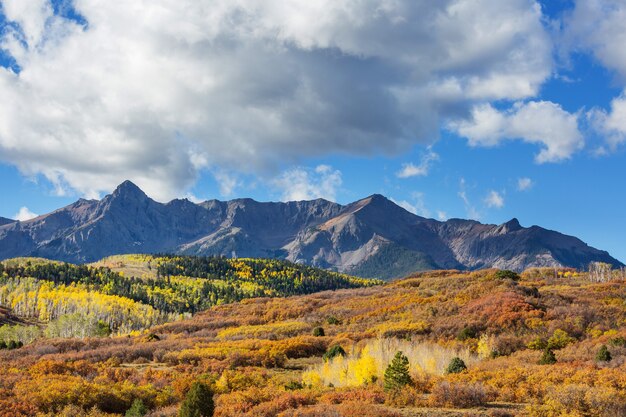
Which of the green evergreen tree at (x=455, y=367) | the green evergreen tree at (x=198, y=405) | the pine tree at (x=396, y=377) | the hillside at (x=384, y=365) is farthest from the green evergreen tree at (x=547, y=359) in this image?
the green evergreen tree at (x=198, y=405)

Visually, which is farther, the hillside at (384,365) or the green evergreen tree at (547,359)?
the green evergreen tree at (547,359)

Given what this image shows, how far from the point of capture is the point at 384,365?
2898 centimetres

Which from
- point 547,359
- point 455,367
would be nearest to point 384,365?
point 455,367

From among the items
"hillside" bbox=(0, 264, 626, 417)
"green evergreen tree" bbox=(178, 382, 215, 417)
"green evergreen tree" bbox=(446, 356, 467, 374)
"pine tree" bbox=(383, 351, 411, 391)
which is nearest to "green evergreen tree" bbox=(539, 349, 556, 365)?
"hillside" bbox=(0, 264, 626, 417)

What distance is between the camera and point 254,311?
8831 centimetres

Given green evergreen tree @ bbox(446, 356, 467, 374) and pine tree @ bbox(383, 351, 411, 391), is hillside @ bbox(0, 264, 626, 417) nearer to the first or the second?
pine tree @ bbox(383, 351, 411, 391)

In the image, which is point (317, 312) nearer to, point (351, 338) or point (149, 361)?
point (351, 338)

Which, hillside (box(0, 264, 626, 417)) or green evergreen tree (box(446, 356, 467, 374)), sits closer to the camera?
hillside (box(0, 264, 626, 417))

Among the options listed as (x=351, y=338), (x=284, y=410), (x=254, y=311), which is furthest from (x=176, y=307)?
(x=284, y=410)

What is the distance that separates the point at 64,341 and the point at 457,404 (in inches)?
1785

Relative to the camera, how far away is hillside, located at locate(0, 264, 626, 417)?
60.7 feet

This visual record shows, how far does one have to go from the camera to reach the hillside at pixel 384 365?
18.5m

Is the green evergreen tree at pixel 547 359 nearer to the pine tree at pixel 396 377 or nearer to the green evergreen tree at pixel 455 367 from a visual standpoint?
the green evergreen tree at pixel 455 367

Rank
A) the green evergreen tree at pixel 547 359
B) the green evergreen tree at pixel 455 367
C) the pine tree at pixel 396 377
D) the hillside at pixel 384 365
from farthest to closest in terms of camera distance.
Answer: the green evergreen tree at pixel 547 359, the green evergreen tree at pixel 455 367, the pine tree at pixel 396 377, the hillside at pixel 384 365
